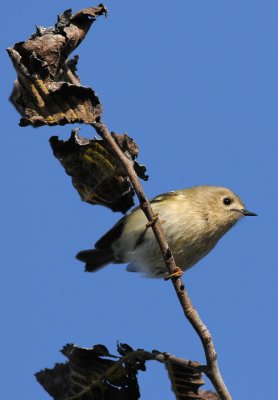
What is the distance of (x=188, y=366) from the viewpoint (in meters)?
2.27

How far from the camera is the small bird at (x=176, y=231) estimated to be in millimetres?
4195

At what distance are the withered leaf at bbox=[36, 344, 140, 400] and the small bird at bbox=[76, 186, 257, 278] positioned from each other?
1.69m

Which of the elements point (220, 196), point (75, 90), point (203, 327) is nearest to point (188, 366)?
point (203, 327)

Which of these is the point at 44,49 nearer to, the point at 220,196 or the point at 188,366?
the point at 188,366

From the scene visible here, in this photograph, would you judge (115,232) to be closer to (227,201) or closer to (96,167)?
(227,201)

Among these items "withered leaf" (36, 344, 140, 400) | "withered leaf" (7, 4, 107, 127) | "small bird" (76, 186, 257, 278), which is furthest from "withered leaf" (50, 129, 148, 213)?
"small bird" (76, 186, 257, 278)

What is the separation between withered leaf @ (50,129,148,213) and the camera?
2445 mm

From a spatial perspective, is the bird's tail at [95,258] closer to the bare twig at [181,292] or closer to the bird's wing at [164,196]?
the bird's wing at [164,196]

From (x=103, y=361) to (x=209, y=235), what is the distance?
203 cm

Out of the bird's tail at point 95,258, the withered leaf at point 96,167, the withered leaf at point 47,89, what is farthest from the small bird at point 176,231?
the withered leaf at point 47,89

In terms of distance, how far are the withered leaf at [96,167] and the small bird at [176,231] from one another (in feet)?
4.57

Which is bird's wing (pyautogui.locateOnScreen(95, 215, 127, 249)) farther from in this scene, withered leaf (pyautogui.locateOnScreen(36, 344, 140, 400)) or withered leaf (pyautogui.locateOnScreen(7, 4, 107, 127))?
withered leaf (pyautogui.locateOnScreen(7, 4, 107, 127))

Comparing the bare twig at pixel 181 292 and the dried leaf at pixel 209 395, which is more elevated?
the bare twig at pixel 181 292

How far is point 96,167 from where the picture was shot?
258 centimetres
